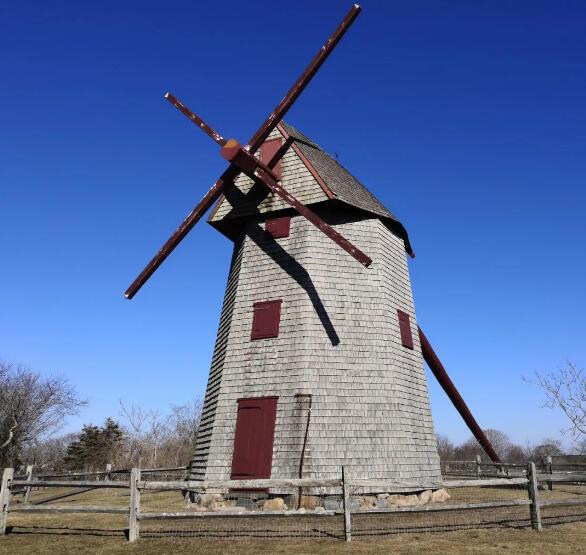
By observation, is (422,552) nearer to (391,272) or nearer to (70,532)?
(70,532)

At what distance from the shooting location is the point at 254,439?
1273cm

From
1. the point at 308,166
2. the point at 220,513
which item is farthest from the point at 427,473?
the point at 308,166

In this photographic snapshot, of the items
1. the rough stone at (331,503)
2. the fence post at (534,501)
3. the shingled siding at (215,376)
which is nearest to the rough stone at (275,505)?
the rough stone at (331,503)

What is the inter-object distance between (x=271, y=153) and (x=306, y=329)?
6324mm

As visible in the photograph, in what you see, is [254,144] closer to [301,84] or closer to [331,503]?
[301,84]

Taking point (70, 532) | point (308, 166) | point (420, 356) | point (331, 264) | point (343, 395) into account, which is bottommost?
point (70, 532)

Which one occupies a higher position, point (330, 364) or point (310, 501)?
point (330, 364)

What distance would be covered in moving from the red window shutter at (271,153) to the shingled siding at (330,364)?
6.76 feet

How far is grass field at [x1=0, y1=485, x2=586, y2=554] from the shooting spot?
7.70m

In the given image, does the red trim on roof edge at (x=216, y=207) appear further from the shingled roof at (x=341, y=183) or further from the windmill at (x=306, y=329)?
the shingled roof at (x=341, y=183)

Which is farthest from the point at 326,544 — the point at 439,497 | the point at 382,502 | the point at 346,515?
the point at 439,497

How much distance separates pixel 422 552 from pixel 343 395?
577cm

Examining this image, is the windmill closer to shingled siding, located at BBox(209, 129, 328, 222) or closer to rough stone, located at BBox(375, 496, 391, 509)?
shingled siding, located at BBox(209, 129, 328, 222)

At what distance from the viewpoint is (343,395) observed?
12.9 m
